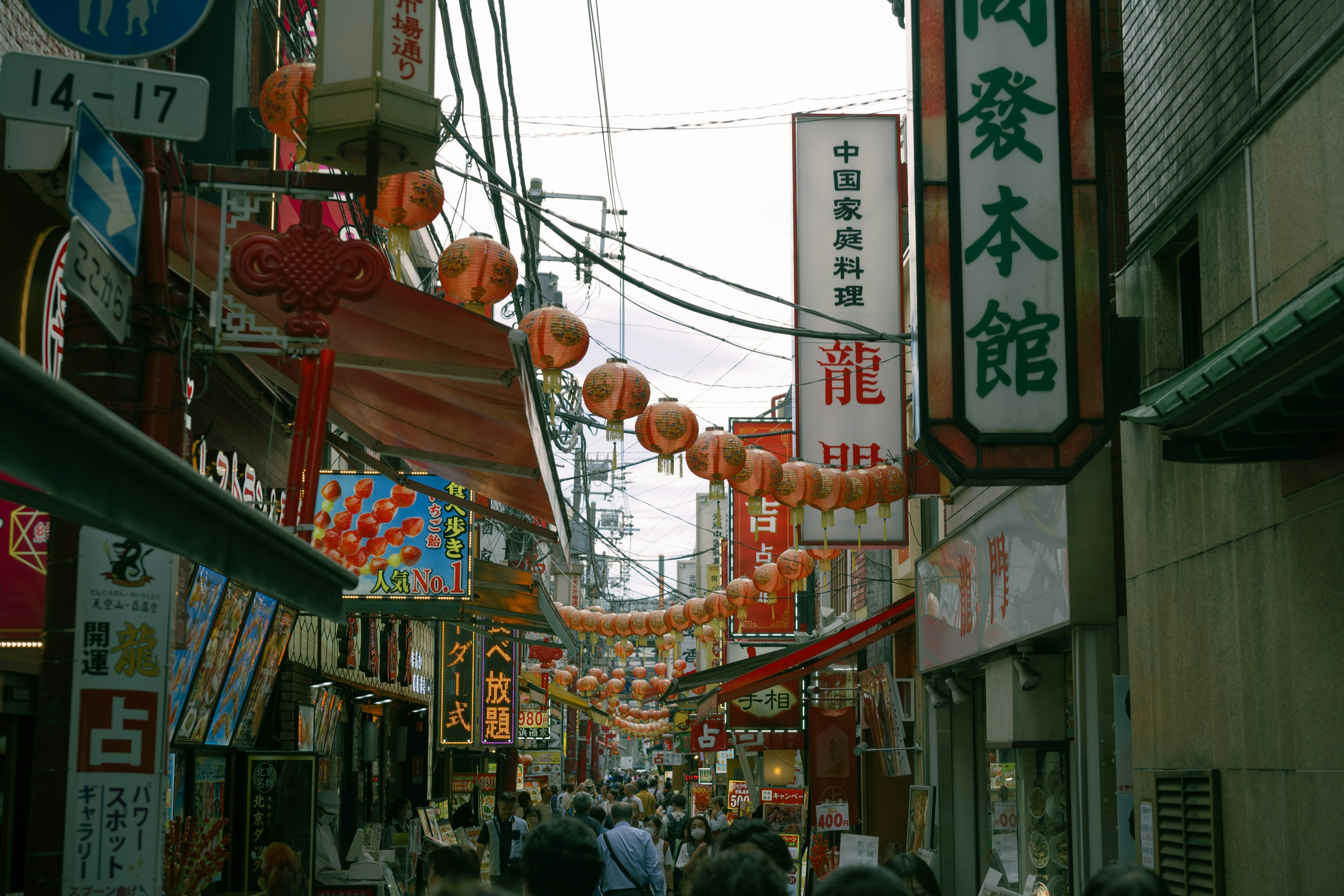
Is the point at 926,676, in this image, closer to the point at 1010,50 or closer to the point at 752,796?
the point at 752,796

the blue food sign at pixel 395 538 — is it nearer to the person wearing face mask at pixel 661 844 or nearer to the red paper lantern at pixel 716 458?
the red paper lantern at pixel 716 458

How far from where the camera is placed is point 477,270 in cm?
1011

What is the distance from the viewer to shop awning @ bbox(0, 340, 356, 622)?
2916 millimetres

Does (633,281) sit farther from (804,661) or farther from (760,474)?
(804,661)

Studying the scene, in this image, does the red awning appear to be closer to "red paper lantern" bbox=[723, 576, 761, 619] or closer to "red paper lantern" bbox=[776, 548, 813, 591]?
"red paper lantern" bbox=[776, 548, 813, 591]

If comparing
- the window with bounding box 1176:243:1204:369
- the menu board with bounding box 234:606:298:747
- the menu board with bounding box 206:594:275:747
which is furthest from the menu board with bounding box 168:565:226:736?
the window with bounding box 1176:243:1204:369

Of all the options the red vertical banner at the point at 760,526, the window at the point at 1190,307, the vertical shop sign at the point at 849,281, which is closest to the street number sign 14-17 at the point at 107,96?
the window at the point at 1190,307

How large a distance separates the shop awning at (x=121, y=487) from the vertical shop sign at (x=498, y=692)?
26955 millimetres

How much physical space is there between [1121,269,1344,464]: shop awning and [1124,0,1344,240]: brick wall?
189cm

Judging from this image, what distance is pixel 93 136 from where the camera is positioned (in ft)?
16.6

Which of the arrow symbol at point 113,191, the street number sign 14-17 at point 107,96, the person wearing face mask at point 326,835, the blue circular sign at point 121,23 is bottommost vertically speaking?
the person wearing face mask at point 326,835

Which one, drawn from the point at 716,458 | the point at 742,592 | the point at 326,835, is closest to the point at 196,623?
the point at 326,835

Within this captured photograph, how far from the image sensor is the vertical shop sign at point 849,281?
1619 cm

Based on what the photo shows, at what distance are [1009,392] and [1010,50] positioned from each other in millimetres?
2677
